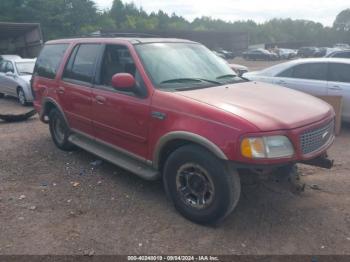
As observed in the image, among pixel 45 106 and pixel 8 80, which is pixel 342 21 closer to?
pixel 8 80

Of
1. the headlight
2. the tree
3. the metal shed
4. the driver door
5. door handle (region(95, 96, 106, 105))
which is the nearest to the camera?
the headlight

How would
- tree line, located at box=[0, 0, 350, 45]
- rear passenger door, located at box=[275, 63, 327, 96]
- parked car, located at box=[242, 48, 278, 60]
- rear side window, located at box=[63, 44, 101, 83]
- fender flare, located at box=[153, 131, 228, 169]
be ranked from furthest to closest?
1. parked car, located at box=[242, 48, 278, 60]
2. tree line, located at box=[0, 0, 350, 45]
3. rear passenger door, located at box=[275, 63, 327, 96]
4. rear side window, located at box=[63, 44, 101, 83]
5. fender flare, located at box=[153, 131, 228, 169]

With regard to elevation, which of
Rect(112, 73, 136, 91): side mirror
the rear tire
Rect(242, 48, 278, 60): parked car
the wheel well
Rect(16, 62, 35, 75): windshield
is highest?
Rect(112, 73, 136, 91): side mirror

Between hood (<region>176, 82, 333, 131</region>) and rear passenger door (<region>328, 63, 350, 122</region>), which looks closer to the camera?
hood (<region>176, 82, 333, 131</region>)

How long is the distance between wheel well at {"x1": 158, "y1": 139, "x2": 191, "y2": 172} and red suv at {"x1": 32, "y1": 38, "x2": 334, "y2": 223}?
11 mm

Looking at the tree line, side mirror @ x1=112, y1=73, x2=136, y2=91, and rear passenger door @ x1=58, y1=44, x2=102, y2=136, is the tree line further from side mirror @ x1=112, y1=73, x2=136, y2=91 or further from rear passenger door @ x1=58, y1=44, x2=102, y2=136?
side mirror @ x1=112, y1=73, x2=136, y2=91

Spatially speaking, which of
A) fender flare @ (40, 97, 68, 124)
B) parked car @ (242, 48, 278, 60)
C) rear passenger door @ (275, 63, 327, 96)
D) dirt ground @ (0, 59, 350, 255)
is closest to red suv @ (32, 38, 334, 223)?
fender flare @ (40, 97, 68, 124)

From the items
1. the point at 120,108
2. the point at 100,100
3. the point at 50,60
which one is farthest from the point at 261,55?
the point at 120,108

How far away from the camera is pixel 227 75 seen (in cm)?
487

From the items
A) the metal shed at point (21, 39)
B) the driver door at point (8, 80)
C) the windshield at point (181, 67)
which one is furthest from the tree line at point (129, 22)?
the windshield at point (181, 67)

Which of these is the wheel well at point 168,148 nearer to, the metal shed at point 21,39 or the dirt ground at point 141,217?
the dirt ground at point 141,217

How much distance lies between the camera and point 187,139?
12.0 feet

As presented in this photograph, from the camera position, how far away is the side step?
4273 millimetres

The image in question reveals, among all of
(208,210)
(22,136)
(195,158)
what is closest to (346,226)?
(208,210)
